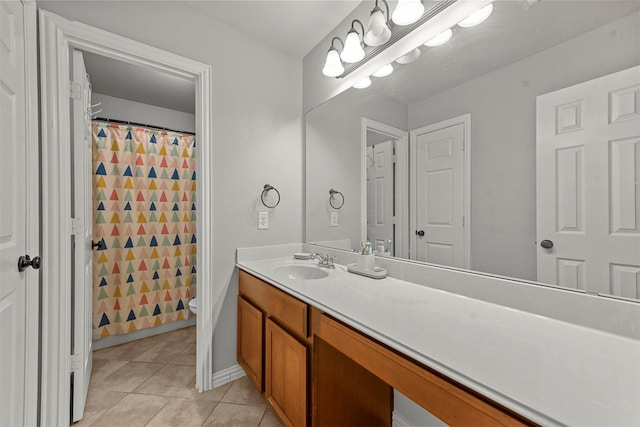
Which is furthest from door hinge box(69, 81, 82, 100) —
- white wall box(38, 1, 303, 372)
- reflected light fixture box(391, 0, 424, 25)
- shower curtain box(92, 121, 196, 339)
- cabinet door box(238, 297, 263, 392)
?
reflected light fixture box(391, 0, 424, 25)

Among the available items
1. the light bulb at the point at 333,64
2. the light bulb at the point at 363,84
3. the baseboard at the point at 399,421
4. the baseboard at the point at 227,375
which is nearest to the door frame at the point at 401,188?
the light bulb at the point at 363,84

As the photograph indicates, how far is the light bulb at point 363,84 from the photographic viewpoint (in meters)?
1.59

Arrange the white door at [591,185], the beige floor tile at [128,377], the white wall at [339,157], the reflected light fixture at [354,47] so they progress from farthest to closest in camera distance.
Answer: the beige floor tile at [128,377]
the white wall at [339,157]
the reflected light fixture at [354,47]
the white door at [591,185]

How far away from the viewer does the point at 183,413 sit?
4.97 feet

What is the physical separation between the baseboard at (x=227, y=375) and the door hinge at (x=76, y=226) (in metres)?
1.18

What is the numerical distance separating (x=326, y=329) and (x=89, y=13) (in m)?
1.95

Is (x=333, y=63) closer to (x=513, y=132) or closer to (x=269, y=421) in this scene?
(x=513, y=132)

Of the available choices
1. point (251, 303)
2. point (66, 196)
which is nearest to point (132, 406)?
point (251, 303)

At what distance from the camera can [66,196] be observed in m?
1.35

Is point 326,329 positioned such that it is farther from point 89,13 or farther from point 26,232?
point 89,13

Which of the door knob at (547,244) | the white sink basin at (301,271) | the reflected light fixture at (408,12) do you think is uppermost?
the reflected light fixture at (408,12)

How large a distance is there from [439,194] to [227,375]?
1758 mm

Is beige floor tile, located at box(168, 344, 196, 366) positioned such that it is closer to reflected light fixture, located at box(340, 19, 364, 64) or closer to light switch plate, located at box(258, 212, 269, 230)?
light switch plate, located at box(258, 212, 269, 230)

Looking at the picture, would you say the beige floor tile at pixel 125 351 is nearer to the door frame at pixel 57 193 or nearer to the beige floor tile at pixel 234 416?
the door frame at pixel 57 193
